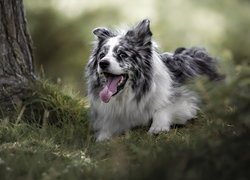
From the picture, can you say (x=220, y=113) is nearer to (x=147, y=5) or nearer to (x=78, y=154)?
(x=78, y=154)

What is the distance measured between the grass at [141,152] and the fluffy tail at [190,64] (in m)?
0.93

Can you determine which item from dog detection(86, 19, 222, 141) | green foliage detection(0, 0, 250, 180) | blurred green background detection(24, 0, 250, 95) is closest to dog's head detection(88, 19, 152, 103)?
dog detection(86, 19, 222, 141)

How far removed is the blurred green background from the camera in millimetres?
17606

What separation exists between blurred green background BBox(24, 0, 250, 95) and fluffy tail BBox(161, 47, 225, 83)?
787 cm

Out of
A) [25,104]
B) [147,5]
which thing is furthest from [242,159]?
[147,5]

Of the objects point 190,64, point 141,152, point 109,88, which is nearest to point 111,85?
point 109,88

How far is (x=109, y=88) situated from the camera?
758 cm

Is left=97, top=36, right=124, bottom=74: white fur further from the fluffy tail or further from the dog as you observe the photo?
the fluffy tail

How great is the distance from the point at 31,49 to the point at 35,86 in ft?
1.30

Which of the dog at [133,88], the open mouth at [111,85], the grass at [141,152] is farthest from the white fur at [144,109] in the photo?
the grass at [141,152]

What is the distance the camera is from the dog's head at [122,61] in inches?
296

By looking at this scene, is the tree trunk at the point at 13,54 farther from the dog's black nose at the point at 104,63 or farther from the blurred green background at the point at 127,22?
the blurred green background at the point at 127,22

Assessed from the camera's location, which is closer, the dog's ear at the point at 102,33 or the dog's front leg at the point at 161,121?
the dog's front leg at the point at 161,121

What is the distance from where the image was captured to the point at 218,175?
4.68 m
